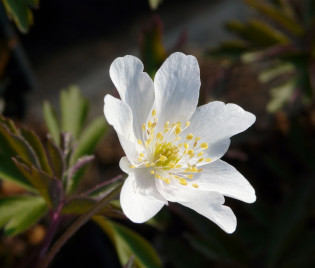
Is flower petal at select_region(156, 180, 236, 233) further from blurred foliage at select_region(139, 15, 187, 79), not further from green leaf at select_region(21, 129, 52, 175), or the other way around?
blurred foliage at select_region(139, 15, 187, 79)

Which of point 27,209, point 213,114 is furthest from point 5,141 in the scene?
point 213,114

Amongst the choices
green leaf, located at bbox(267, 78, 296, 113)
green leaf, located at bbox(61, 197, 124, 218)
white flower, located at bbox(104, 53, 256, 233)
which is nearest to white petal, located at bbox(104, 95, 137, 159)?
white flower, located at bbox(104, 53, 256, 233)

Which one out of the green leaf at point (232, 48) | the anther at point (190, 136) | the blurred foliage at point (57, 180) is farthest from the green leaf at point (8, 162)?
the green leaf at point (232, 48)

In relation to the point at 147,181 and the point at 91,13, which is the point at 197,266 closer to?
the point at 147,181

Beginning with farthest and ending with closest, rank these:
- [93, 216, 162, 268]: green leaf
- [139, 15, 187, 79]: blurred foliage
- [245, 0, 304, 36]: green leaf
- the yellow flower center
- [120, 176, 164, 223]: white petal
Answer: [245, 0, 304, 36]: green leaf
[139, 15, 187, 79]: blurred foliage
[93, 216, 162, 268]: green leaf
the yellow flower center
[120, 176, 164, 223]: white petal

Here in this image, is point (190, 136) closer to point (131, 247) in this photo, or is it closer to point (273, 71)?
point (131, 247)
